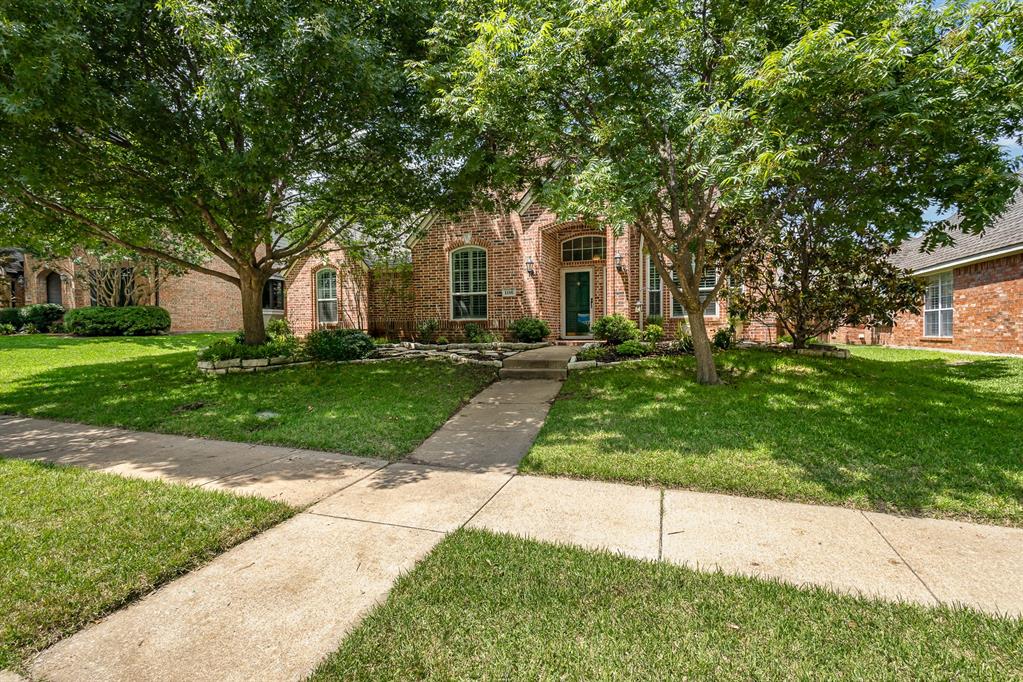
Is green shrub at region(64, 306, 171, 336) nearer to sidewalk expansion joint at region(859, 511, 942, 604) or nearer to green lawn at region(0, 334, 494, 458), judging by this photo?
green lawn at region(0, 334, 494, 458)

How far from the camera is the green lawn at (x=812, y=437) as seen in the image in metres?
3.78

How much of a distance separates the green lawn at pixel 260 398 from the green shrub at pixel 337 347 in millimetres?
946

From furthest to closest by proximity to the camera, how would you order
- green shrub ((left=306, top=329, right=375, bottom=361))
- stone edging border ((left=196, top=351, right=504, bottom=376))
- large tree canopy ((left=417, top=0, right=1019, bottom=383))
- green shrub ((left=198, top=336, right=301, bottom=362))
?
green shrub ((left=306, top=329, right=375, bottom=361))
green shrub ((left=198, top=336, right=301, bottom=362))
stone edging border ((left=196, top=351, right=504, bottom=376))
large tree canopy ((left=417, top=0, right=1019, bottom=383))

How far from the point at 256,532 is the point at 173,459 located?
2338mm

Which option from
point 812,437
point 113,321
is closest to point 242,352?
point 812,437

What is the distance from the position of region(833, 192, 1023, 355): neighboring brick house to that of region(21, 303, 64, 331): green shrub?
31.1m

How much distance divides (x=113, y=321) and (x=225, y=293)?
6133mm

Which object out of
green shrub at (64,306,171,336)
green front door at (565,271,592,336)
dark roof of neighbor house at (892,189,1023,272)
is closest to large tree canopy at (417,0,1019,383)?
dark roof of neighbor house at (892,189,1023,272)

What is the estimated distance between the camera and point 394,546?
9.69 feet

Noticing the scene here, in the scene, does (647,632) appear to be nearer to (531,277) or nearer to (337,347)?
(337,347)

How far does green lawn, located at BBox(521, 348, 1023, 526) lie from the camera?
378 centimetres

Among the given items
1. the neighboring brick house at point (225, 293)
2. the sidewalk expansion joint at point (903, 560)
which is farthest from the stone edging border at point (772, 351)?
the neighboring brick house at point (225, 293)

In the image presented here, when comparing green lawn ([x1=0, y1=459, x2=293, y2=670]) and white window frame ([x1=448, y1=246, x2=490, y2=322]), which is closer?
green lawn ([x1=0, y1=459, x2=293, y2=670])

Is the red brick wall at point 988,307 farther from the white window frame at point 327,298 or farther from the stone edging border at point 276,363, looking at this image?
the white window frame at point 327,298
